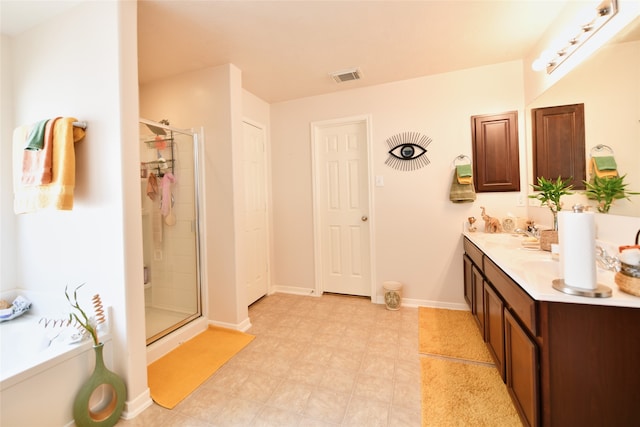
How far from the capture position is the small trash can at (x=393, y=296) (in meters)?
2.81

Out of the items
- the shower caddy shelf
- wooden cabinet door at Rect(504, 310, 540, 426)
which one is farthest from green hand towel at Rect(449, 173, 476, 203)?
the shower caddy shelf

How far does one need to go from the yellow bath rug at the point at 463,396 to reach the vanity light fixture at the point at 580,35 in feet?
7.19

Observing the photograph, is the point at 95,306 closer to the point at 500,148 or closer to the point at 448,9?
the point at 448,9

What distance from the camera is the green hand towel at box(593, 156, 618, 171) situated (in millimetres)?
1427

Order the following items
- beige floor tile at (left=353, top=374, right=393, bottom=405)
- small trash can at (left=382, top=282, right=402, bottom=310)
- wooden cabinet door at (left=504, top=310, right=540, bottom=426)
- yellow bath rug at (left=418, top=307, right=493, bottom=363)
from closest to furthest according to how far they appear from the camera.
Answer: wooden cabinet door at (left=504, top=310, right=540, bottom=426), beige floor tile at (left=353, top=374, right=393, bottom=405), yellow bath rug at (left=418, top=307, right=493, bottom=363), small trash can at (left=382, top=282, right=402, bottom=310)

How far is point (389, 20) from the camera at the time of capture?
6.27ft

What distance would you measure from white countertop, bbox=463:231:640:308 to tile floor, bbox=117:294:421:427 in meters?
0.94

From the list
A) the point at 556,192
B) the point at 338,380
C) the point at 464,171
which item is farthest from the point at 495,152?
the point at 338,380

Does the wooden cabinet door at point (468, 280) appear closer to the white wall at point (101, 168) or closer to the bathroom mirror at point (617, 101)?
the bathroom mirror at point (617, 101)

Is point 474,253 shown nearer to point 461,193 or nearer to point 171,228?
point 461,193

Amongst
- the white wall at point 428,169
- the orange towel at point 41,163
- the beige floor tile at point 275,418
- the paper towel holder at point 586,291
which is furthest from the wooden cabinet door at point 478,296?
the orange towel at point 41,163

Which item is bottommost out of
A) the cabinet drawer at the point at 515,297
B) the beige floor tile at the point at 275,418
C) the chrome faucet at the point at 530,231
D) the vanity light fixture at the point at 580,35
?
the beige floor tile at the point at 275,418

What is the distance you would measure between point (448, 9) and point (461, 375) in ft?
8.18

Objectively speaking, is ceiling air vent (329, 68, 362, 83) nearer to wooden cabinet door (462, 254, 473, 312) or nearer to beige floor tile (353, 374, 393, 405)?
wooden cabinet door (462, 254, 473, 312)
